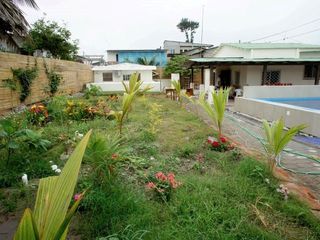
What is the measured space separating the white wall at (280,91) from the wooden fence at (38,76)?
8978 millimetres

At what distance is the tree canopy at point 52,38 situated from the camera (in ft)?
61.0

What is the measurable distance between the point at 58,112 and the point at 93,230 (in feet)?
17.6

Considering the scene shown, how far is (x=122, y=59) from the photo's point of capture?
28.0 m

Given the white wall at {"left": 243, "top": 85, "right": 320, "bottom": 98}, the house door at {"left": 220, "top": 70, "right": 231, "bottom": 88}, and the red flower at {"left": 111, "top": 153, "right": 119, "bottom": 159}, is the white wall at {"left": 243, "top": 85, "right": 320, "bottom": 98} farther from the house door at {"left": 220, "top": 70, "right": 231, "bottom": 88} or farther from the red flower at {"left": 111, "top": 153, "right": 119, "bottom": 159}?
the red flower at {"left": 111, "top": 153, "right": 119, "bottom": 159}

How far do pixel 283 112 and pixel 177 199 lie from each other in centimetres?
553

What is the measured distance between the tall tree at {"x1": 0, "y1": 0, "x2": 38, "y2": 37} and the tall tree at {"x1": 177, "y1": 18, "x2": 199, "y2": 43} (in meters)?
46.5

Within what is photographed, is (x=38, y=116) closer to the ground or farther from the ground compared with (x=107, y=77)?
closer to the ground

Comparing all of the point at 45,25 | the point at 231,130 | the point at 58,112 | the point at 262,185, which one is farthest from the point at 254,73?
the point at 45,25

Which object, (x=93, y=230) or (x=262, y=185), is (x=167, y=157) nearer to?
(x=262, y=185)

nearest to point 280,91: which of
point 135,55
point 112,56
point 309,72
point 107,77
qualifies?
point 309,72

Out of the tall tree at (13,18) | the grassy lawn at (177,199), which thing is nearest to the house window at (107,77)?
the tall tree at (13,18)

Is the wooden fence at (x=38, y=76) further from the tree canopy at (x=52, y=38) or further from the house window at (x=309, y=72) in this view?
the house window at (x=309, y=72)

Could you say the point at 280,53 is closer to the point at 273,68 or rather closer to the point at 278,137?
the point at 273,68

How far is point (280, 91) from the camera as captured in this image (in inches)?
463
